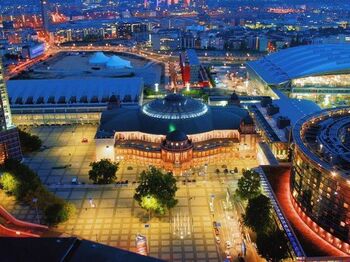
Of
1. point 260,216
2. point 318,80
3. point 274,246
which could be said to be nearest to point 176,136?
point 260,216

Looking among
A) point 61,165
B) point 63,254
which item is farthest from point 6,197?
point 63,254

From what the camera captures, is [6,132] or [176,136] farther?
[6,132]

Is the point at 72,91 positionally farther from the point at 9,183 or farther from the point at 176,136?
the point at 9,183

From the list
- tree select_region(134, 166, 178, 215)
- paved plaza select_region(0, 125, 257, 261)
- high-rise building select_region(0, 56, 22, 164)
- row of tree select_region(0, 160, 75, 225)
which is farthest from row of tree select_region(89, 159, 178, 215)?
high-rise building select_region(0, 56, 22, 164)

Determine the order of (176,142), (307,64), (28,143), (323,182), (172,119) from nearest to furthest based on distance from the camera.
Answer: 1. (323,182)
2. (176,142)
3. (172,119)
4. (28,143)
5. (307,64)

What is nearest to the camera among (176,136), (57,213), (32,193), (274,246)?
(274,246)

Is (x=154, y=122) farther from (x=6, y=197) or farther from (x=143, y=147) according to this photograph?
(x=6, y=197)

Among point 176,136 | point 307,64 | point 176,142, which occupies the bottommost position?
point 176,142
